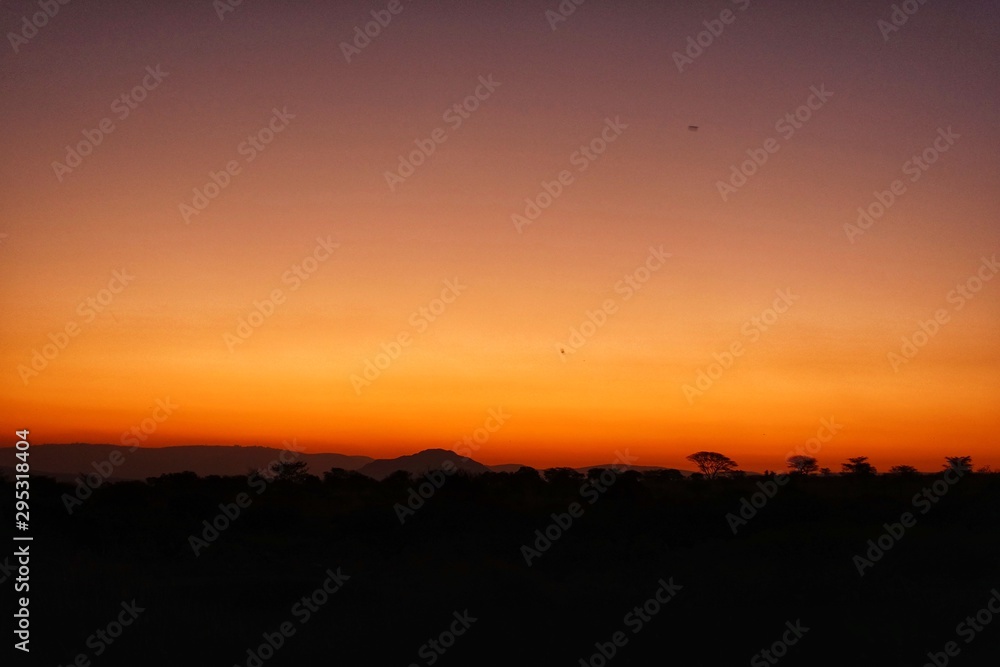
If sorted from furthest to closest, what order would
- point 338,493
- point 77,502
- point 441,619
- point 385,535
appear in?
point 338,493 → point 77,502 → point 385,535 → point 441,619

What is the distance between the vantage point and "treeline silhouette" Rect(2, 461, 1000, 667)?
13.2 meters

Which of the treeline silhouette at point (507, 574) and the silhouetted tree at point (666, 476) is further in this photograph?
the silhouetted tree at point (666, 476)

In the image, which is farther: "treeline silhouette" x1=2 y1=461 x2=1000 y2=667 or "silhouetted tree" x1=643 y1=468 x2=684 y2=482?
"silhouetted tree" x1=643 y1=468 x2=684 y2=482

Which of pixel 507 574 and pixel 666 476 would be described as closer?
pixel 507 574

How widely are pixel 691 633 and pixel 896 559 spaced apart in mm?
7734

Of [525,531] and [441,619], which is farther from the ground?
[525,531]

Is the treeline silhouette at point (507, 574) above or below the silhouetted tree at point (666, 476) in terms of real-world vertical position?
below

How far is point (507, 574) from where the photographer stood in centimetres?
1728

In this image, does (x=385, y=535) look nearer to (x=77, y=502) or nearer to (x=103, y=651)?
(x=77, y=502)

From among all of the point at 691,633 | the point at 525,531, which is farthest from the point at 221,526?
the point at 691,633

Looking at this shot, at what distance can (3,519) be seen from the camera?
793 inches

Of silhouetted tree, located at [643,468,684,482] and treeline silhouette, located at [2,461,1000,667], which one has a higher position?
silhouetted tree, located at [643,468,684,482]

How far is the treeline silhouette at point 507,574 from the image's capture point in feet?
43.3

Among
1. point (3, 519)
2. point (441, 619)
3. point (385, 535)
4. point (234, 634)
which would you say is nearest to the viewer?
point (234, 634)
